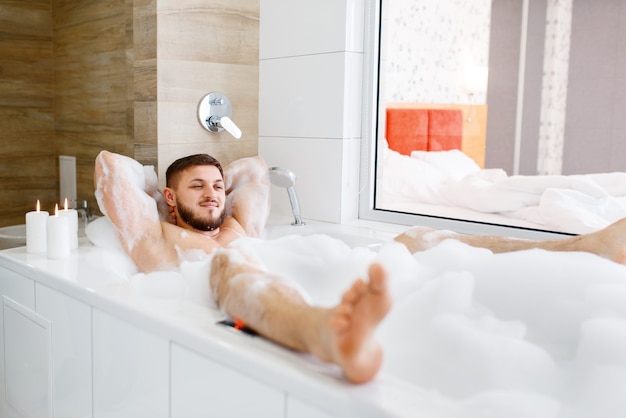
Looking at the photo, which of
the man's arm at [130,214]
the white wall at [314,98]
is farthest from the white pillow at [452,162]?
the man's arm at [130,214]

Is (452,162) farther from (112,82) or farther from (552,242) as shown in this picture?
(112,82)

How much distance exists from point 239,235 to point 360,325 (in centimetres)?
115

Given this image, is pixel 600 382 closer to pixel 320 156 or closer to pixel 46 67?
pixel 320 156

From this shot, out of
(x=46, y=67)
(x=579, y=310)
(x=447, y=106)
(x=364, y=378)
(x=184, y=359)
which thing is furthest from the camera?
(x=46, y=67)

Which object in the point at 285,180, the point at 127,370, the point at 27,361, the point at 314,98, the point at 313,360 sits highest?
the point at 314,98

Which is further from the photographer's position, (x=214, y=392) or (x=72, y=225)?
(x=72, y=225)

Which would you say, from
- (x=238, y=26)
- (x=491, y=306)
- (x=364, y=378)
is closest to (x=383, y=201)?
(x=238, y=26)

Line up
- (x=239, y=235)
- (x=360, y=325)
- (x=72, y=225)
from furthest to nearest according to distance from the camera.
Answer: (x=239, y=235) < (x=72, y=225) < (x=360, y=325)

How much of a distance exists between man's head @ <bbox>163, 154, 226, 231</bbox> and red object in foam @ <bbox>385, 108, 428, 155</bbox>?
75 centimetres

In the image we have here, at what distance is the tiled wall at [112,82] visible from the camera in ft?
7.64

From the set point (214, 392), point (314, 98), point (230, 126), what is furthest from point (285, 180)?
point (214, 392)

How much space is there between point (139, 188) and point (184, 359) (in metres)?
0.83

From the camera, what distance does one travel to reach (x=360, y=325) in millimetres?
994

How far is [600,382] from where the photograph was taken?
118cm
